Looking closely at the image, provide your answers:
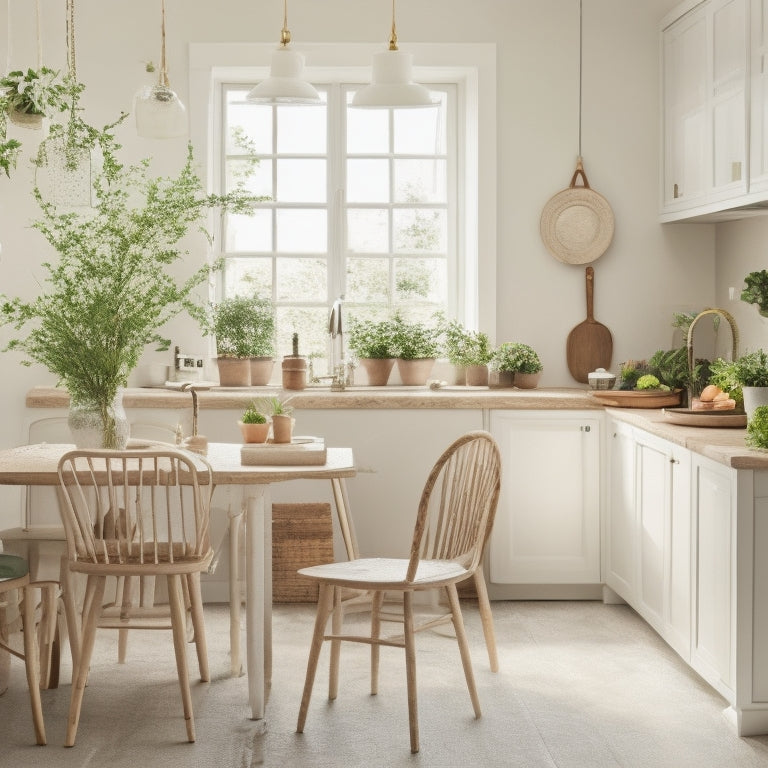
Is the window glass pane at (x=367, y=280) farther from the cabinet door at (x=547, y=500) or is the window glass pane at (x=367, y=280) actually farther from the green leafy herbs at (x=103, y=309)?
the green leafy herbs at (x=103, y=309)

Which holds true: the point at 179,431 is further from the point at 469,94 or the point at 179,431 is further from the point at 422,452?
the point at 469,94

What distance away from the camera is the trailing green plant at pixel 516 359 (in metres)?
→ 5.27

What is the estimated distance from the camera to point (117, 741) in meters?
3.29

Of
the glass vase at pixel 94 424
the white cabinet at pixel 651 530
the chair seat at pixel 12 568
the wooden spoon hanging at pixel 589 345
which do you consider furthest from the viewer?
the wooden spoon hanging at pixel 589 345

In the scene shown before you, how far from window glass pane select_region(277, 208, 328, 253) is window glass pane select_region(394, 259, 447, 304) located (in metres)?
0.41

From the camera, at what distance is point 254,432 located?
12.2 feet

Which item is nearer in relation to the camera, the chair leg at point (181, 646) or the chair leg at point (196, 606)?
the chair leg at point (181, 646)

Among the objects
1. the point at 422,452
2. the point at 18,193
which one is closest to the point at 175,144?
the point at 18,193

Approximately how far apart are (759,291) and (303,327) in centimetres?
228

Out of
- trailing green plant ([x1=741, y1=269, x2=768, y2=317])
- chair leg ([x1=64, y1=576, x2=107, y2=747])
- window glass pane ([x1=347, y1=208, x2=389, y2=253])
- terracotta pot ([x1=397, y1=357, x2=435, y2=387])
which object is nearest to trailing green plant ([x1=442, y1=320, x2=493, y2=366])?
terracotta pot ([x1=397, y1=357, x2=435, y2=387])

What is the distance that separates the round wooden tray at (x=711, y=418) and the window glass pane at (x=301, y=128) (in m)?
2.44

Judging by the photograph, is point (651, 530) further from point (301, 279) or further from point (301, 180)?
point (301, 180)

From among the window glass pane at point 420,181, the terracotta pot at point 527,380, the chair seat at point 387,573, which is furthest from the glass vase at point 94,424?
the window glass pane at point 420,181

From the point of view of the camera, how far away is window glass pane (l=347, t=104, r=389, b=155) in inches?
221
